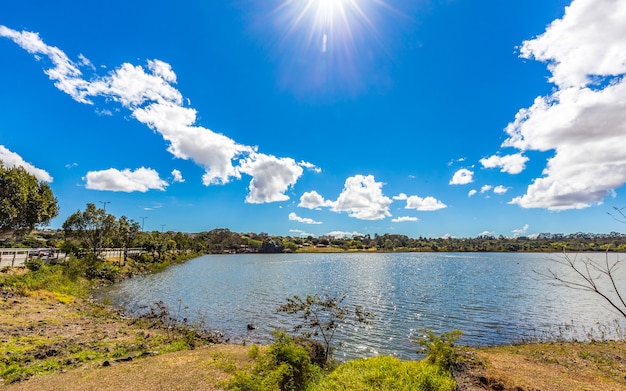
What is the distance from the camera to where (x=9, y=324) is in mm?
19453

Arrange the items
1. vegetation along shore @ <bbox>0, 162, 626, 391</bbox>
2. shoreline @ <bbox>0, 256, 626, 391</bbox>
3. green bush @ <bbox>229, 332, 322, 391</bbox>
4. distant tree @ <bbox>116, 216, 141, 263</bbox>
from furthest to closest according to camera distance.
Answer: distant tree @ <bbox>116, 216, 141, 263</bbox>
shoreline @ <bbox>0, 256, 626, 391</bbox>
vegetation along shore @ <bbox>0, 162, 626, 391</bbox>
green bush @ <bbox>229, 332, 322, 391</bbox>

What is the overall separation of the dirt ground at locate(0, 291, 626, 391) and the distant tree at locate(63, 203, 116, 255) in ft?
139

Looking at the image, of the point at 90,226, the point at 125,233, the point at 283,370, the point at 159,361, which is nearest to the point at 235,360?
the point at 159,361

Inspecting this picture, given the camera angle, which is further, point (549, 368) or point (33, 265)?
point (33, 265)

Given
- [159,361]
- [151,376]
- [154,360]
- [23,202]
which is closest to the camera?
[151,376]

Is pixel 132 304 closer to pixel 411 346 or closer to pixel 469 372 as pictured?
pixel 411 346

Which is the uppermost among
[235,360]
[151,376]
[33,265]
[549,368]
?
[33,265]

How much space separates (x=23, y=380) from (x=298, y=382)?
10.5 metres

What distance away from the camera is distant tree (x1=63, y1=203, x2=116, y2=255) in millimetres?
59781

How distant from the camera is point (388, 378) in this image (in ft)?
40.8

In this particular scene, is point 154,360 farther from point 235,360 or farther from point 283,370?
point 283,370

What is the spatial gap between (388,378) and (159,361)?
33.1 feet

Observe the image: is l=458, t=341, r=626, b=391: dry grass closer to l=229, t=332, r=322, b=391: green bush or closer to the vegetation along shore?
the vegetation along shore

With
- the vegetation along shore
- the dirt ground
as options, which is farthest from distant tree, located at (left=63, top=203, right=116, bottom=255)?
the dirt ground
